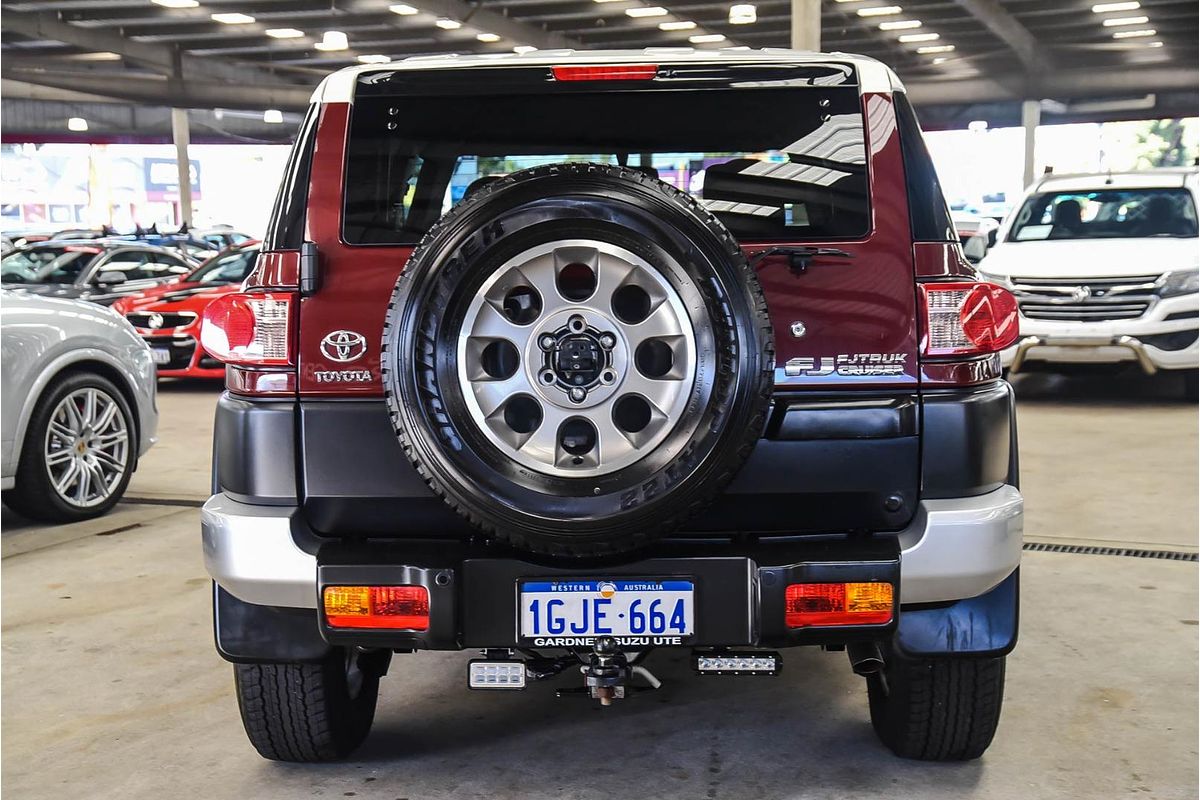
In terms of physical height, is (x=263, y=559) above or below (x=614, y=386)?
below

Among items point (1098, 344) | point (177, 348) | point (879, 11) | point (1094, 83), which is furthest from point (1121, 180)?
point (1094, 83)

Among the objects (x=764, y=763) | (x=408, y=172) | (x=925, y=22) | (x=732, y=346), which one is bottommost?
(x=764, y=763)

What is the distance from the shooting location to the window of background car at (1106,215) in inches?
419

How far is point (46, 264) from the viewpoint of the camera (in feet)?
45.8

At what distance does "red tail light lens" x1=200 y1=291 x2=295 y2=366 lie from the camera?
2803mm

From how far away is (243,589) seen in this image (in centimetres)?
279

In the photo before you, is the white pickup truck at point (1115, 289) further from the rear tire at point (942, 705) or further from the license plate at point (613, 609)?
the license plate at point (613, 609)

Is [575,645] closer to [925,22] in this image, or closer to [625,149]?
[625,149]

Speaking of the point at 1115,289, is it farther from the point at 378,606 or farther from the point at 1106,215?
the point at 378,606

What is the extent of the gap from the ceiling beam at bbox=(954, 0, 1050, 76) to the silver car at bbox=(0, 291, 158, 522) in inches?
846

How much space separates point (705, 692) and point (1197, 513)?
3587 millimetres

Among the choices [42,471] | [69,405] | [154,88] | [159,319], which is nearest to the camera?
[42,471]

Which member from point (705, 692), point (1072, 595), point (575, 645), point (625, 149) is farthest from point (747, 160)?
point (1072, 595)

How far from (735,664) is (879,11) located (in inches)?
969
